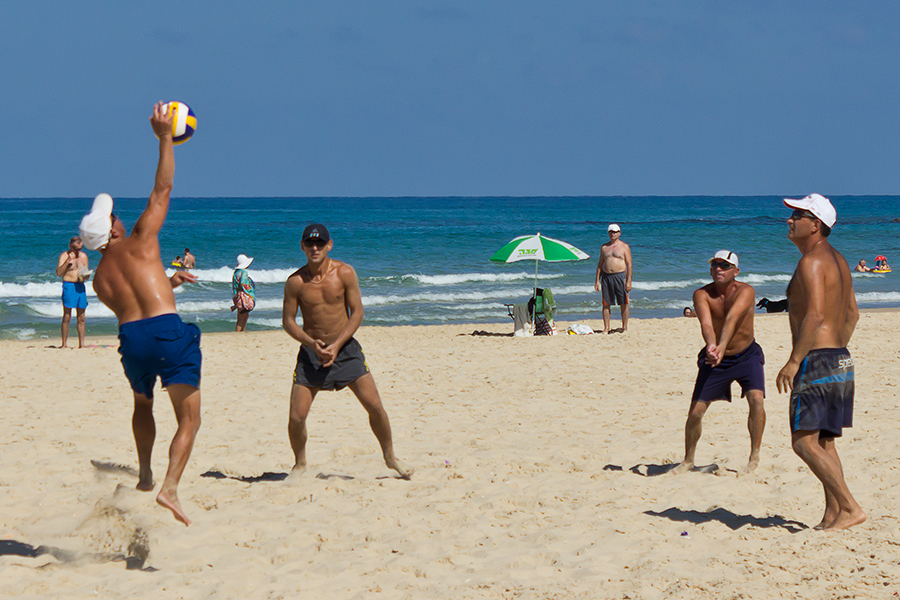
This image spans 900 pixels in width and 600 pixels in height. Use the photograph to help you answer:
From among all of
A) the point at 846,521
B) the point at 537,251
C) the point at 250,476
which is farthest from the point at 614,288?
the point at 846,521

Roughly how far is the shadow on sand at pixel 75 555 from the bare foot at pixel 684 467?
340cm

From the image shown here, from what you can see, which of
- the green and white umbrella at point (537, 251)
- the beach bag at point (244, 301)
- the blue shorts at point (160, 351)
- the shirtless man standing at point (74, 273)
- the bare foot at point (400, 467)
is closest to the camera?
the blue shorts at point (160, 351)

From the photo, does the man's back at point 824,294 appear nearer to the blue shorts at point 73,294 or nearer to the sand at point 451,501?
the sand at point 451,501

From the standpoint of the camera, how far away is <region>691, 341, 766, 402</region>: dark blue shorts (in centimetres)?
575

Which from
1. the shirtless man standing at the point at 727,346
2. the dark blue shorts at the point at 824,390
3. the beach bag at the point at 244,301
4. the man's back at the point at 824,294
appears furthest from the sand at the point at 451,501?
the beach bag at the point at 244,301

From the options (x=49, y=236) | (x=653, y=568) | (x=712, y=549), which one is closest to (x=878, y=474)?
(x=712, y=549)

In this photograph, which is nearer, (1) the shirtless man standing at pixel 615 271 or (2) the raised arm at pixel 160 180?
(2) the raised arm at pixel 160 180

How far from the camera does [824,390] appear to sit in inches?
175

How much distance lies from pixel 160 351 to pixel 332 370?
56.6 inches

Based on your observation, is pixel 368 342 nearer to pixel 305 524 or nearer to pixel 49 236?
pixel 305 524

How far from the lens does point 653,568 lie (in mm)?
4285

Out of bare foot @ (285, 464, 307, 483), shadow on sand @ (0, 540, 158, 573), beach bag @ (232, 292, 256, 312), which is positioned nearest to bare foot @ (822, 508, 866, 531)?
bare foot @ (285, 464, 307, 483)

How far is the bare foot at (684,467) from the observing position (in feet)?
19.6

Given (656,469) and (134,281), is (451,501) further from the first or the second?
(134,281)
